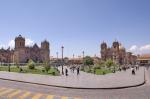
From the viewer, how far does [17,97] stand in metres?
16.8

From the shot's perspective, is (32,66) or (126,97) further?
(32,66)

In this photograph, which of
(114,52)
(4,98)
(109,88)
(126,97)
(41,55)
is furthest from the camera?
(114,52)

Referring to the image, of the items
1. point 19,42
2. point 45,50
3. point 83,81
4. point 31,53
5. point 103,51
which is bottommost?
point 83,81

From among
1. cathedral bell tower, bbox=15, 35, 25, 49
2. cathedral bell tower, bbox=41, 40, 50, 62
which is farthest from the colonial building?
cathedral bell tower, bbox=15, 35, 25, 49

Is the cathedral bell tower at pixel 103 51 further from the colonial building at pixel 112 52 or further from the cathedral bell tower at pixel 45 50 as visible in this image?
the cathedral bell tower at pixel 45 50

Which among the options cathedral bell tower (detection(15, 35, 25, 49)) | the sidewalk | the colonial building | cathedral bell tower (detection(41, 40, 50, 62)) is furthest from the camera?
the colonial building

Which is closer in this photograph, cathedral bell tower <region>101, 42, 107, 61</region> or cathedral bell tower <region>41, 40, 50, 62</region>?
cathedral bell tower <region>41, 40, 50, 62</region>

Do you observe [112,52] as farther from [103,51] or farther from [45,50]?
[45,50]

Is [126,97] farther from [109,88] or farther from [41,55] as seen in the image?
[41,55]

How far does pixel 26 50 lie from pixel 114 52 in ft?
189

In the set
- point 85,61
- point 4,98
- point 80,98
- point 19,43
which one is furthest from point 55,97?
point 19,43

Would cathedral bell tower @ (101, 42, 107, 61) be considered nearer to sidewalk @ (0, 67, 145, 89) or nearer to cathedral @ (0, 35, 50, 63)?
cathedral @ (0, 35, 50, 63)

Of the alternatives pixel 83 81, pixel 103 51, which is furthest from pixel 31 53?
pixel 83 81

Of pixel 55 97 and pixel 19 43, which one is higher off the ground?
pixel 19 43
